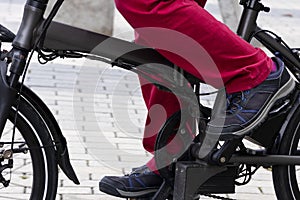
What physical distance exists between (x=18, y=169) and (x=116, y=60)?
0.99m

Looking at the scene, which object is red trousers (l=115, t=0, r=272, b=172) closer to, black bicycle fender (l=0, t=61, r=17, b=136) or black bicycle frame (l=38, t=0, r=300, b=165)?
black bicycle frame (l=38, t=0, r=300, b=165)

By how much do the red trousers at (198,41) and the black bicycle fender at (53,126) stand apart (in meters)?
0.49

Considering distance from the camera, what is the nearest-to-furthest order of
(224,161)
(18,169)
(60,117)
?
(224,161) < (18,169) < (60,117)

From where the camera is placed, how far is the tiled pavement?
4799mm

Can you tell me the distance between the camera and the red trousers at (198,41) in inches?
127

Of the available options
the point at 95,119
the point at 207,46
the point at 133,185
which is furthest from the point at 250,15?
the point at 95,119

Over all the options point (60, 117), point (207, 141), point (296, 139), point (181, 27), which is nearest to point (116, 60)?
point (181, 27)

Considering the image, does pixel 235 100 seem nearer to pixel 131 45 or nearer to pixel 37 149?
pixel 131 45

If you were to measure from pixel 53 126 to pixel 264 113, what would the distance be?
88 cm

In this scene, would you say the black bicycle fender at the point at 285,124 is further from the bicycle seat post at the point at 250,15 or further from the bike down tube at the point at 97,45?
the bike down tube at the point at 97,45

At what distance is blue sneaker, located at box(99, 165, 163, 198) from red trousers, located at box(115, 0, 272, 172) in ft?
1.92

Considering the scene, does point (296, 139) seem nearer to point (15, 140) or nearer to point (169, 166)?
point (169, 166)

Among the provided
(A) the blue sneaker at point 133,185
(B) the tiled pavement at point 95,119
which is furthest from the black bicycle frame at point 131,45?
(B) the tiled pavement at point 95,119

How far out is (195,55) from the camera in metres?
3.34
